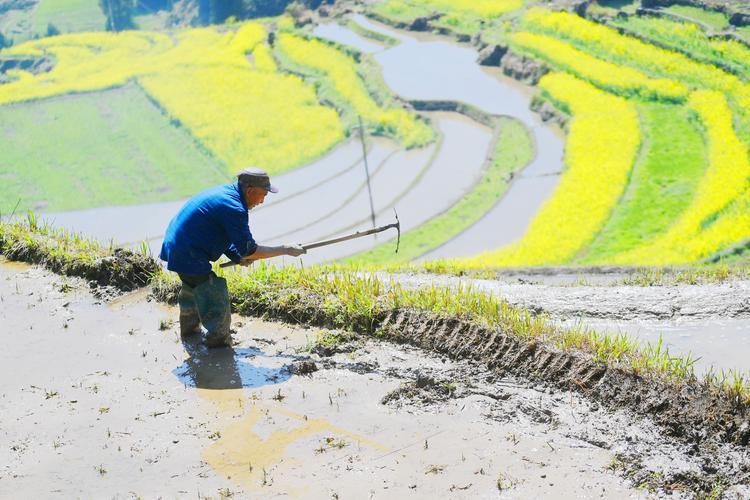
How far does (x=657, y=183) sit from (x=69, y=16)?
26.3 metres

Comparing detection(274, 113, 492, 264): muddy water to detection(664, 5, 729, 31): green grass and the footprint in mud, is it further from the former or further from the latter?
the footprint in mud

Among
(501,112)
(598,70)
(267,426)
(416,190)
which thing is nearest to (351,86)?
(501,112)

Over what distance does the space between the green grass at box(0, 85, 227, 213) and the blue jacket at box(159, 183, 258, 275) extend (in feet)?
42.5

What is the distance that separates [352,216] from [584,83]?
685 centimetres

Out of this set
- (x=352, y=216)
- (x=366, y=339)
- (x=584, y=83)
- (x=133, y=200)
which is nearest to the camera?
(x=366, y=339)

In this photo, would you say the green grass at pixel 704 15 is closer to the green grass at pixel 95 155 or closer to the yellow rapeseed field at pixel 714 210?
the yellow rapeseed field at pixel 714 210

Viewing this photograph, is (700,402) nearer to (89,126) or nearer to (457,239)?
(457,239)

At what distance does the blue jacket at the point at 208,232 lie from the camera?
4863 millimetres

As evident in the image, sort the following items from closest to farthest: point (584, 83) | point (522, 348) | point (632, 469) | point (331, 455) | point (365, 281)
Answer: point (632, 469), point (331, 455), point (522, 348), point (365, 281), point (584, 83)

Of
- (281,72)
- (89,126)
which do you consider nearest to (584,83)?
(281,72)

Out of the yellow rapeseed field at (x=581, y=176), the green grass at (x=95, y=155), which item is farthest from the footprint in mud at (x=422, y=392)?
the green grass at (x=95, y=155)

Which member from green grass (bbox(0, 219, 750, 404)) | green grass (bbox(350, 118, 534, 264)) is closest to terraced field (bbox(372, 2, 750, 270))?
green grass (bbox(350, 118, 534, 264))

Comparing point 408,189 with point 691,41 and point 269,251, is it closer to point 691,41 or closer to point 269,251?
point 691,41

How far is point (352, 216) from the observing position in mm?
16922
